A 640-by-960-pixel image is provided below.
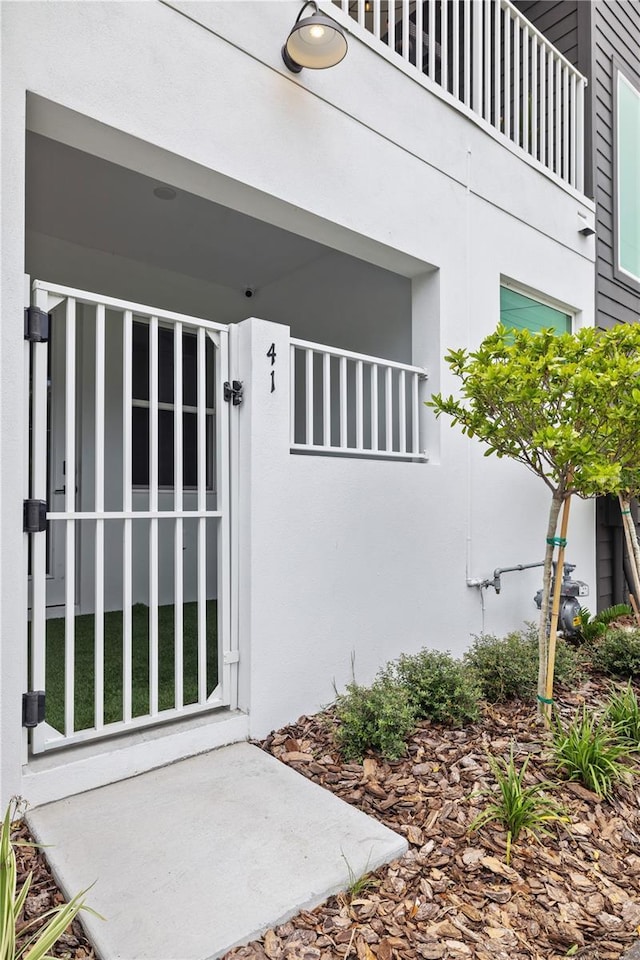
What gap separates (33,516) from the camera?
7.35 feet

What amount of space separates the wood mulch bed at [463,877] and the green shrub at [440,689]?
166 mm

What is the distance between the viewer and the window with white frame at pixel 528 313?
469 centimetres

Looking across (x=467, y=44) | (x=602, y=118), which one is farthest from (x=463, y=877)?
(x=602, y=118)

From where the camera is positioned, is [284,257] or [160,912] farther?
[284,257]

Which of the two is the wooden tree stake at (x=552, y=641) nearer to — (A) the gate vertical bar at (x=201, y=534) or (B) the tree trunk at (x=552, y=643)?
(B) the tree trunk at (x=552, y=643)

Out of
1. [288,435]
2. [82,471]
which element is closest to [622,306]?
[288,435]

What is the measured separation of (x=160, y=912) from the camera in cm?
166

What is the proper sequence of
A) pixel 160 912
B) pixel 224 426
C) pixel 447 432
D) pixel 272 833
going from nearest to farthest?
1. pixel 160 912
2. pixel 272 833
3. pixel 224 426
4. pixel 447 432

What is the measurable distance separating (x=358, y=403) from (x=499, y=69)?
299cm

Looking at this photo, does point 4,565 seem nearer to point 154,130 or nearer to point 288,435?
point 288,435

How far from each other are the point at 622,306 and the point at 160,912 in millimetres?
6173

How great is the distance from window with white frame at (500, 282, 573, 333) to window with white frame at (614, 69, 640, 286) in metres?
1.19

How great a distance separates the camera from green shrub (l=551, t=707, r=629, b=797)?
2.40 m

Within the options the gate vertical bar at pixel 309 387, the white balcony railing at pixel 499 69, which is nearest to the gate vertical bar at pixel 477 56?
the white balcony railing at pixel 499 69
